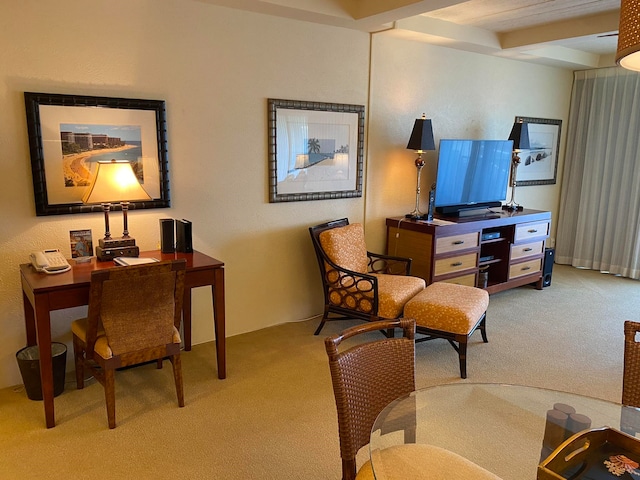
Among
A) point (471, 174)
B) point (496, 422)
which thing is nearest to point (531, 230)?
point (471, 174)

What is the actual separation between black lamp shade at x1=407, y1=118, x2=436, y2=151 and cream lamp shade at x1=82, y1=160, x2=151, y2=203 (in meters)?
2.47

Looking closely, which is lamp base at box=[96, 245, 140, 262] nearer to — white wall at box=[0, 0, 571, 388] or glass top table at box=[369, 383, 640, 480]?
white wall at box=[0, 0, 571, 388]

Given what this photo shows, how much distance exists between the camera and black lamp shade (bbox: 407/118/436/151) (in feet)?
14.0

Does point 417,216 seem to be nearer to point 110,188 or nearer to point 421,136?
point 421,136

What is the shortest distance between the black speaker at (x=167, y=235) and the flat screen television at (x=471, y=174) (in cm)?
253

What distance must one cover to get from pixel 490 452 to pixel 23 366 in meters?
2.51

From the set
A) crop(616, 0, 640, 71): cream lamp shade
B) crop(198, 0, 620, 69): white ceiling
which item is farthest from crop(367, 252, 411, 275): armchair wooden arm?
crop(616, 0, 640, 71): cream lamp shade

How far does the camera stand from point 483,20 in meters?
4.32

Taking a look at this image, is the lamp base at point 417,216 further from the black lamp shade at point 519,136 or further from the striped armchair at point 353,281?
the black lamp shade at point 519,136

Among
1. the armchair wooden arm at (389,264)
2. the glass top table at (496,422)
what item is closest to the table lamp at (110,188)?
the glass top table at (496,422)

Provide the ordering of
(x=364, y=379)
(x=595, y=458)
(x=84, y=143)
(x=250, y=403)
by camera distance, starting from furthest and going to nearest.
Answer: (x=84, y=143) < (x=250, y=403) < (x=364, y=379) < (x=595, y=458)

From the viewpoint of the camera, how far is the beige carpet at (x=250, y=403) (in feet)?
7.51

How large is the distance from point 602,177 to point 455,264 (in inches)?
115

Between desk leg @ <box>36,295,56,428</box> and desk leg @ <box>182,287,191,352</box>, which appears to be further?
desk leg @ <box>182,287,191,352</box>
